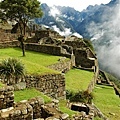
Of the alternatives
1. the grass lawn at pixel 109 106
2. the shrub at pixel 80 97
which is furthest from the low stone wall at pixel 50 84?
the grass lawn at pixel 109 106

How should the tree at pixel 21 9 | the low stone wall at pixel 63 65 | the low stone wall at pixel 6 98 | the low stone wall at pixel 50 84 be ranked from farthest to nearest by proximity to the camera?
the tree at pixel 21 9 → the low stone wall at pixel 63 65 → the low stone wall at pixel 50 84 → the low stone wall at pixel 6 98

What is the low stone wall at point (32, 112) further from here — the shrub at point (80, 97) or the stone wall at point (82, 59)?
the stone wall at point (82, 59)

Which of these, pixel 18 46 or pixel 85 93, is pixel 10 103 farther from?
pixel 18 46

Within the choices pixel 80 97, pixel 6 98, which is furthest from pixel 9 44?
pixel 6 98

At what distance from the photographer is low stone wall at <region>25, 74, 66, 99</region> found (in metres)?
13.9

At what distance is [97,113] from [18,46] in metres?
20.3

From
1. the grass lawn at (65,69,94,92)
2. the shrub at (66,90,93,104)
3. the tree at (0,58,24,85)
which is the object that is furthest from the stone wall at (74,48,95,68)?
the tree at (0,58,24,85)

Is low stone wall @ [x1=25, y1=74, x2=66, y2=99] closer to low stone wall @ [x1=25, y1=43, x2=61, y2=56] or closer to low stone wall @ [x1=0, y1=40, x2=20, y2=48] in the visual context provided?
low stone wall @ [x1=25, y1=43, x2=61, y2=56]

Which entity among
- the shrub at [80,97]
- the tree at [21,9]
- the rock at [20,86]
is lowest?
the shrub at [80,97]

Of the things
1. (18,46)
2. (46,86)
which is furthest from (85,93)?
(18,46)

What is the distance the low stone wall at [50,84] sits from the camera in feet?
45.8

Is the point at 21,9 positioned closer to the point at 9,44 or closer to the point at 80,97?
the point at 9,44

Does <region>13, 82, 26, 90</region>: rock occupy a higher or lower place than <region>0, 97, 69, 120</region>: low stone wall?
higher

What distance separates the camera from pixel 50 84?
14.8m
